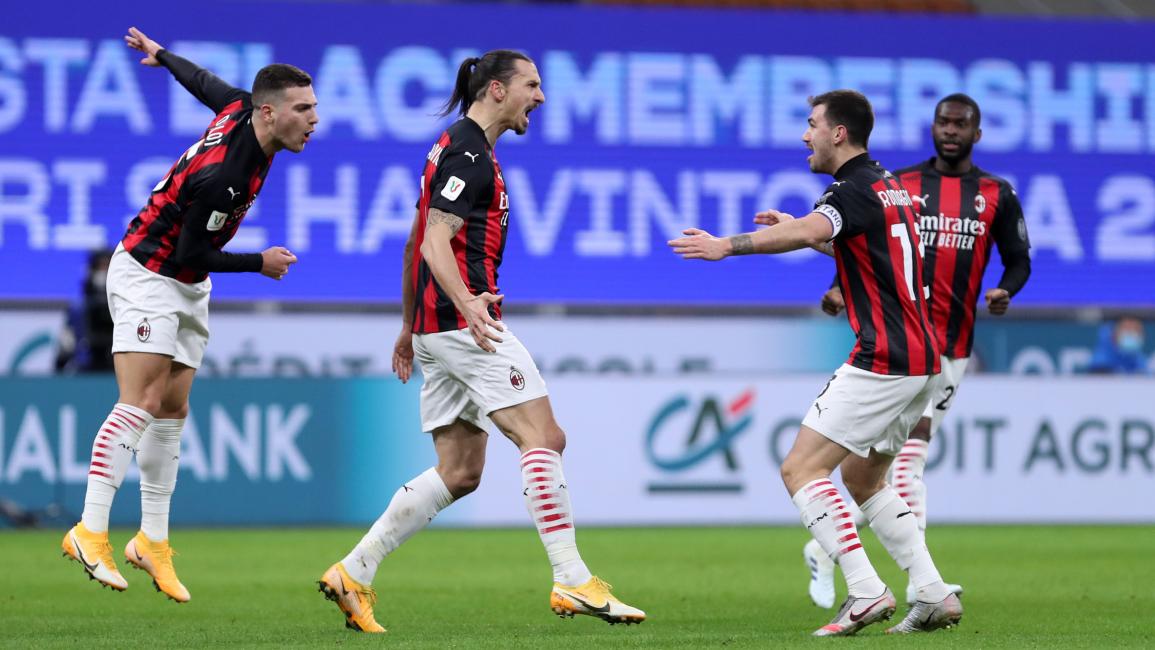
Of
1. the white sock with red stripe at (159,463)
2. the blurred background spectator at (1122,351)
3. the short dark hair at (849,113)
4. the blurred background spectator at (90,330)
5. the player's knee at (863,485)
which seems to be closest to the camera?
the short dark hair at (849,113)

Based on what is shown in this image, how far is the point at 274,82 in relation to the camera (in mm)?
7035

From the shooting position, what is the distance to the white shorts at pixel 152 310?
7.10 m

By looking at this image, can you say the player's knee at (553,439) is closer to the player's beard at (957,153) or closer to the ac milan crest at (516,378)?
the ac milan crest at (516,378)

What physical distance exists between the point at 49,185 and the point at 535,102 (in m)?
9.93

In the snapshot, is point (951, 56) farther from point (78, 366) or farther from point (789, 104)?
point (78, 366)

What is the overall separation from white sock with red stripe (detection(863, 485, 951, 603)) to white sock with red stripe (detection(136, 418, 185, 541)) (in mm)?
2852

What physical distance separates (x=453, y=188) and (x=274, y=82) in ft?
3.97

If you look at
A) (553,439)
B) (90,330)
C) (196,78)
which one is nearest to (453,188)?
(553,439)

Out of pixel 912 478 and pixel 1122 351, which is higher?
pixel 912 478

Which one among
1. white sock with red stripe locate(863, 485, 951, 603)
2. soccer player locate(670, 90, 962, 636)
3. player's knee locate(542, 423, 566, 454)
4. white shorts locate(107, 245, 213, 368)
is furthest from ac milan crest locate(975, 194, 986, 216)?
white shorts locate(107, 245, 213, 368)

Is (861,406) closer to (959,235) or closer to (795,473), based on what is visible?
(795,473)

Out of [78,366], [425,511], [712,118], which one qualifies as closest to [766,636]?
[425,511]

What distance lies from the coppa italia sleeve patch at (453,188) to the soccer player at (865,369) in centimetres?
107

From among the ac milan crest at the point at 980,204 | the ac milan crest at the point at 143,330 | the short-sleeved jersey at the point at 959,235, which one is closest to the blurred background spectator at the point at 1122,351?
the short-sleeved jersey at the point at 959,235
